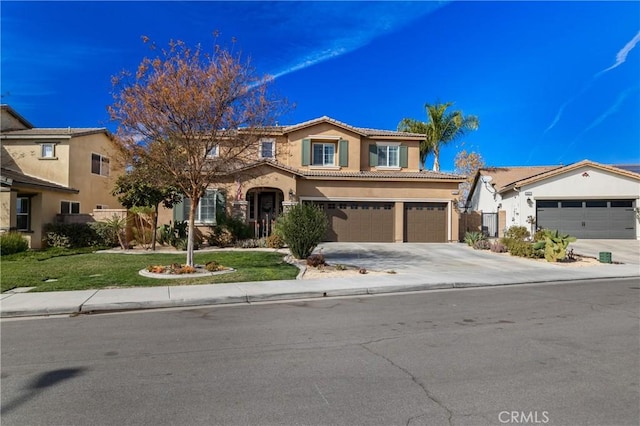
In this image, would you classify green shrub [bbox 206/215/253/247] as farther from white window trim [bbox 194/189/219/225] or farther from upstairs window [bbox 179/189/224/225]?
upstairs window [bbox 179/189/224/225]

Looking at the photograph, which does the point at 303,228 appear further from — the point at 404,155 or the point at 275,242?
the point at 404,155

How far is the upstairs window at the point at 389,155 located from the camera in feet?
89.7

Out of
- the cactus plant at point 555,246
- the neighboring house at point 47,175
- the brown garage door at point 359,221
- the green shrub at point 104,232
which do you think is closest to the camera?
the cactus plant at point 555,246

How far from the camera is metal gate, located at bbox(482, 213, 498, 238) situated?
3131cm

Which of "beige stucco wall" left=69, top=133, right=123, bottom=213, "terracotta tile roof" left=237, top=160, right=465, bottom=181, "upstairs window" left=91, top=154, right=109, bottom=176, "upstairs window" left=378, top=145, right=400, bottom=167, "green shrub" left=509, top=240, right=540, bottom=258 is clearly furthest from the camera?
"upstairs window" left=378, top=145, right=400, bottom=167

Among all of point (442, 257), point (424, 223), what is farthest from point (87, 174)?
point (442, 257)

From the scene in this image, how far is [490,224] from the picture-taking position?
3181 centimetres

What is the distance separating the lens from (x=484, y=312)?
8117 millimetres

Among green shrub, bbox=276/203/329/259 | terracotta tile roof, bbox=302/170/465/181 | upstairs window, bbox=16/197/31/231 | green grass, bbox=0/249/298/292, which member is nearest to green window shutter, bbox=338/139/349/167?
terracotta tile roof, bbox=302/170/465/181

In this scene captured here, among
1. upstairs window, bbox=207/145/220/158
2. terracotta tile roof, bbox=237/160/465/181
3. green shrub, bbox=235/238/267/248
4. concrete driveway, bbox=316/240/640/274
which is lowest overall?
concrete driveway, bbox=316/240/640/274

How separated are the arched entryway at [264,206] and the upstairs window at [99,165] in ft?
35.4

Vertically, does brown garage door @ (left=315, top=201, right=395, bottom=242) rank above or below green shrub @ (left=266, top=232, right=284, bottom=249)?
above

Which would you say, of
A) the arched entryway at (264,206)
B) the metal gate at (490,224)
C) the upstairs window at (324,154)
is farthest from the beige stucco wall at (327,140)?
the metal gate at (490,224)

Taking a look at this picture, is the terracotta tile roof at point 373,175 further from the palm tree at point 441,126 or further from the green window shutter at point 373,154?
the palm tree at point 441,126
